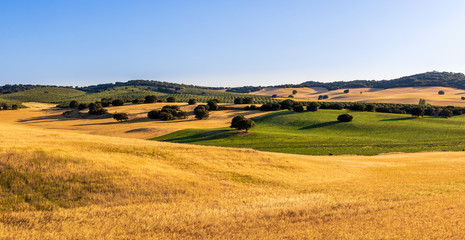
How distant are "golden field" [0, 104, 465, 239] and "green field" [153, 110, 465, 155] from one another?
76.6ft

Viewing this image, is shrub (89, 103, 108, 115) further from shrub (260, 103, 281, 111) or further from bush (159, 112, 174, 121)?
shrub (260, 103, 281, 111)

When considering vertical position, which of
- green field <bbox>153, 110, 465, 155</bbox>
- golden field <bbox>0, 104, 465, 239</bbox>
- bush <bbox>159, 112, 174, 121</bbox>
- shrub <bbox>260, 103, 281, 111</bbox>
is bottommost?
green field <bbox>153, 110, 465, 155</bbox>

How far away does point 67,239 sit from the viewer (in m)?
12.1

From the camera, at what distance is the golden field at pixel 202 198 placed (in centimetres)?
1291

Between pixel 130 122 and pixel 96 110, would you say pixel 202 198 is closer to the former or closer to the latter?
pixel 130 122

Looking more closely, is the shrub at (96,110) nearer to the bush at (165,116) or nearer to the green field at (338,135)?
the bush at (165,116)

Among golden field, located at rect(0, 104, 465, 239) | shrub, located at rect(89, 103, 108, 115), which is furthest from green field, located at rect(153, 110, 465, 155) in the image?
shrub, located at rect(89, 103, 108, 115)

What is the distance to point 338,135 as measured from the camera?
→ 2665 inches

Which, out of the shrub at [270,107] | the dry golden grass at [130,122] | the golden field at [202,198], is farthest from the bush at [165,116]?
the golden field at [202,198]

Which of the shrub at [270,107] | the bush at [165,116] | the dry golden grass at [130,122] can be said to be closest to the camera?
the dry golden grass at [130,122]

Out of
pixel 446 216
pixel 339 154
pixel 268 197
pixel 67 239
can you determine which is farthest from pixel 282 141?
pixel 67 239

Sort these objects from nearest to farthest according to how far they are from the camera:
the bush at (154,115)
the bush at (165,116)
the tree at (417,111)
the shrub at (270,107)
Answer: the tree at (417,111), the bush at (165,116), the bush at (154,115), the shrub at (270,107)

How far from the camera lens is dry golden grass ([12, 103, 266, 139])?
247ft

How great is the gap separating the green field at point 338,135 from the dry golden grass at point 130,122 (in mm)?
9688
